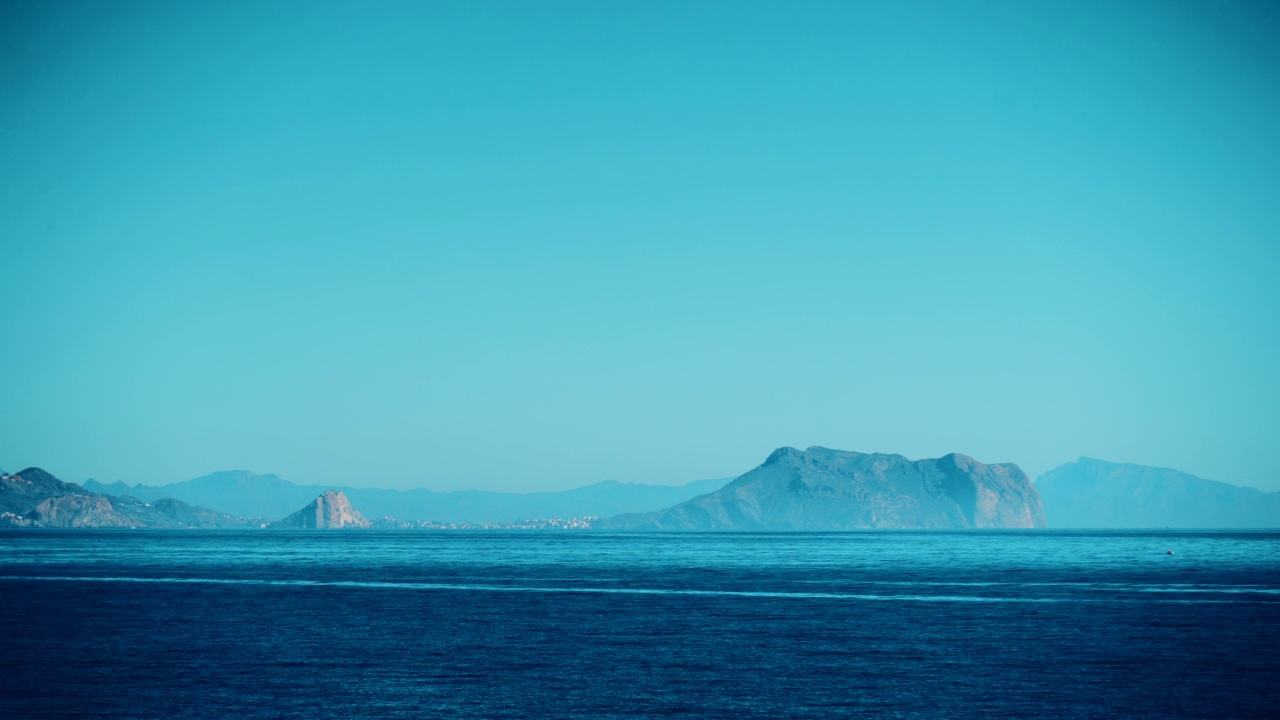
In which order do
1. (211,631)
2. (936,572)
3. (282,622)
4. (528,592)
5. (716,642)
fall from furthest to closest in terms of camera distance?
(936,572)
(528,592)
(282,622)
(211,631)
(716,642)

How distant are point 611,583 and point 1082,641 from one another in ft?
185

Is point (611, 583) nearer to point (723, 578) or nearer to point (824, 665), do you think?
point (723, 578)

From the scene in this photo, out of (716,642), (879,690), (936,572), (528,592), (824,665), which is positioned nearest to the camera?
(879,690)

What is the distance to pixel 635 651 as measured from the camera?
48.4 m

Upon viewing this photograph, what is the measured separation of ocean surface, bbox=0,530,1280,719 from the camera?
115 ft

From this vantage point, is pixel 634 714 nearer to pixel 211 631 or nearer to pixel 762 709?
pixel 762 709

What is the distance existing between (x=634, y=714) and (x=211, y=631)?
3172 centimetres

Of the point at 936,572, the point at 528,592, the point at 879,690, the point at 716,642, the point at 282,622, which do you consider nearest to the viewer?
the point at 879,690

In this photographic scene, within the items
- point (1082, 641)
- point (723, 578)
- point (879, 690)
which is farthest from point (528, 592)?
point (879, 690)

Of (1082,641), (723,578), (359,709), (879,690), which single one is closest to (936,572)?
(723,578)

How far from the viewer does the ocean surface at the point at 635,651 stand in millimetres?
35094

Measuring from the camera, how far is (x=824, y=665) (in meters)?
44.1

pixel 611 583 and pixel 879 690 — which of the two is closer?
pixel 879 690

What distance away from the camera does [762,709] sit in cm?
3403
